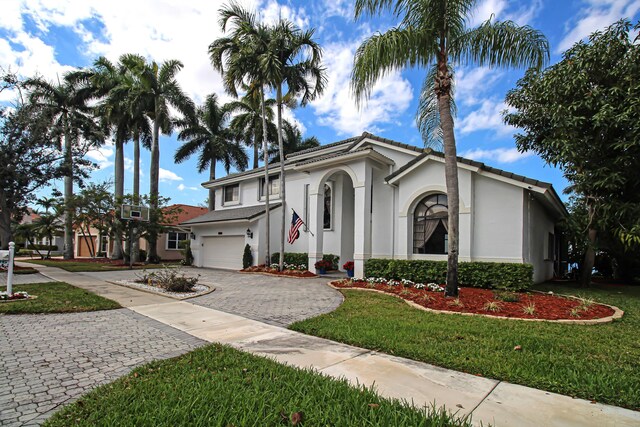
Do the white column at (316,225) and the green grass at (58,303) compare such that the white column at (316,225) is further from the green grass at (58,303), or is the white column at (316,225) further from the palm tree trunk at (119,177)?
the palm tree trunk at (119,177)

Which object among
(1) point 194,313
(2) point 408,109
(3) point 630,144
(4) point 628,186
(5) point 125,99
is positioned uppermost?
(5) point 125,99

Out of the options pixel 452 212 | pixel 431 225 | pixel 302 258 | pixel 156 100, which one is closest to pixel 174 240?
pixel 156 100

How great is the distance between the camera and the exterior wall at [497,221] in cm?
1110

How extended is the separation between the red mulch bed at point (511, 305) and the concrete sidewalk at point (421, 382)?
12.9ft

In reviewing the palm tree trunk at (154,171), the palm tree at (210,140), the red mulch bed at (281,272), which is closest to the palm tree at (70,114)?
the palm tree trunk at (154,171)

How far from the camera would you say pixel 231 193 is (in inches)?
982

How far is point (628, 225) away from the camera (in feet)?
36.9

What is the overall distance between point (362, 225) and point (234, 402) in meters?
11.1

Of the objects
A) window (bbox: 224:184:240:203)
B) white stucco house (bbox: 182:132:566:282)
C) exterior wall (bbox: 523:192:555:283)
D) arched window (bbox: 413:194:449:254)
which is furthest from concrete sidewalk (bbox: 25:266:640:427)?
window (bbox: 224:184:240:203)

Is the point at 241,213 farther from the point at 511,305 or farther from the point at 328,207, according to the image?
the point at 511,305

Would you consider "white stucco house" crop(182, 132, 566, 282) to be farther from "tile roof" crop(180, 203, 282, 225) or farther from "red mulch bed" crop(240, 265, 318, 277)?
"red mulch bed" crop(240, 265, 318, 277)

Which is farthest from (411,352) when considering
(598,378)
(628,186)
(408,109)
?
(628,186)

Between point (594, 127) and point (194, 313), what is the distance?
13810 millimetres

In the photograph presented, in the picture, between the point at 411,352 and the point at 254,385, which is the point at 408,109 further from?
the point at 254,385
